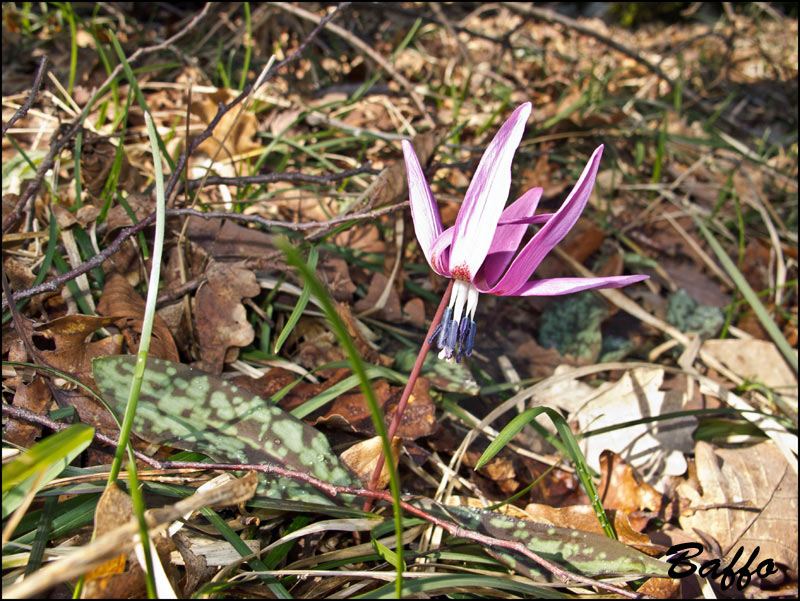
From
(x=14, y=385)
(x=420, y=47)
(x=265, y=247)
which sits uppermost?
(x=420, y=47)

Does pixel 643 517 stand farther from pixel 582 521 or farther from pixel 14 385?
pixel 14 385

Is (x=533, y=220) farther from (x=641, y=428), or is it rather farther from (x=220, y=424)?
(x=641, y=428)

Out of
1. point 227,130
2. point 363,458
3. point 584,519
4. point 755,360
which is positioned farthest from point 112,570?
point 755,360

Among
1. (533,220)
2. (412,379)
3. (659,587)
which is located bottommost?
(659,587)

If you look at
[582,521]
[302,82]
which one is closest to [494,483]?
[582,521]

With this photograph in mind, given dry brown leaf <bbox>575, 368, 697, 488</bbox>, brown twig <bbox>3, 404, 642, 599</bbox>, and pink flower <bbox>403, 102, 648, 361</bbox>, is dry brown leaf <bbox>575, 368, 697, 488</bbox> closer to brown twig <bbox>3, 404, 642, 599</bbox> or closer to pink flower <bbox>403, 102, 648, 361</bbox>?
brown twig <bbox>3, 404, 642, 599</bbox>

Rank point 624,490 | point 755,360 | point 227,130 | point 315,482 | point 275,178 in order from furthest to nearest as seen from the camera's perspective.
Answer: point 227,130 < point 755,360 < point 275,178 < point 624,490 < point 315,482

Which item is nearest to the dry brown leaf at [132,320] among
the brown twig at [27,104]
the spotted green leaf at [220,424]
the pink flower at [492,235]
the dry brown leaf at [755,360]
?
the spotted green leaf at [220,424]

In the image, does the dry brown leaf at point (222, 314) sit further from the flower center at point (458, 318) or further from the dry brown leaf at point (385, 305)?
the flower center at point (458, 318)

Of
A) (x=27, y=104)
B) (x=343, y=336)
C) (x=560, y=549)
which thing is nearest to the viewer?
(x=343, y=336)
